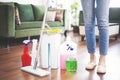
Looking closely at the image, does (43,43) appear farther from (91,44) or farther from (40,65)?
(91,44)

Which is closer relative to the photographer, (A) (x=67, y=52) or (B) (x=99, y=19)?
(B) (x=99, y=19)

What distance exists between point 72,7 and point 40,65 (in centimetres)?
443

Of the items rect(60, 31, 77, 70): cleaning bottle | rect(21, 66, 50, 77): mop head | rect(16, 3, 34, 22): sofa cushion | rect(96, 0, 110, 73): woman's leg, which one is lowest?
rect(21, 66, 50, 77): mop head

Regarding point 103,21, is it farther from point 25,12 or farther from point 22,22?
point 25,12

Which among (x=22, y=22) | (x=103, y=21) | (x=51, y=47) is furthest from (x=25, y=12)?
(x=103, y=21)

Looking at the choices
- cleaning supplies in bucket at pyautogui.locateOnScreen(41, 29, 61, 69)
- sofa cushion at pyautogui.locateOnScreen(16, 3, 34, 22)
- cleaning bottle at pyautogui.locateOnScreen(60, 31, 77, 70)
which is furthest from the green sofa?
→ cleaning bottle at pyautogui.locateOnScreen(60, 31, 77, 70)

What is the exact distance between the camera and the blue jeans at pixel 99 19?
6.09 feet

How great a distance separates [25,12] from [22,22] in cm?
59

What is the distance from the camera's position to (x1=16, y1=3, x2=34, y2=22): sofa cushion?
14.2ft

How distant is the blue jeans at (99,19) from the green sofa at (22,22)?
1730 millimetres

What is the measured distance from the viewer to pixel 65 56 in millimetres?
2049

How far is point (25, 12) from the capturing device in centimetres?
444

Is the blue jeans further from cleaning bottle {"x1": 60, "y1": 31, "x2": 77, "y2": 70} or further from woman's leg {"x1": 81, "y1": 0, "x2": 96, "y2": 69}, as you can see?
cleaning bottle {"x1": 60, "y1": 31, "x2": 77, "y2": 70}

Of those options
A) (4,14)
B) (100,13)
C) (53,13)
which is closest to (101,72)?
(100,13)
